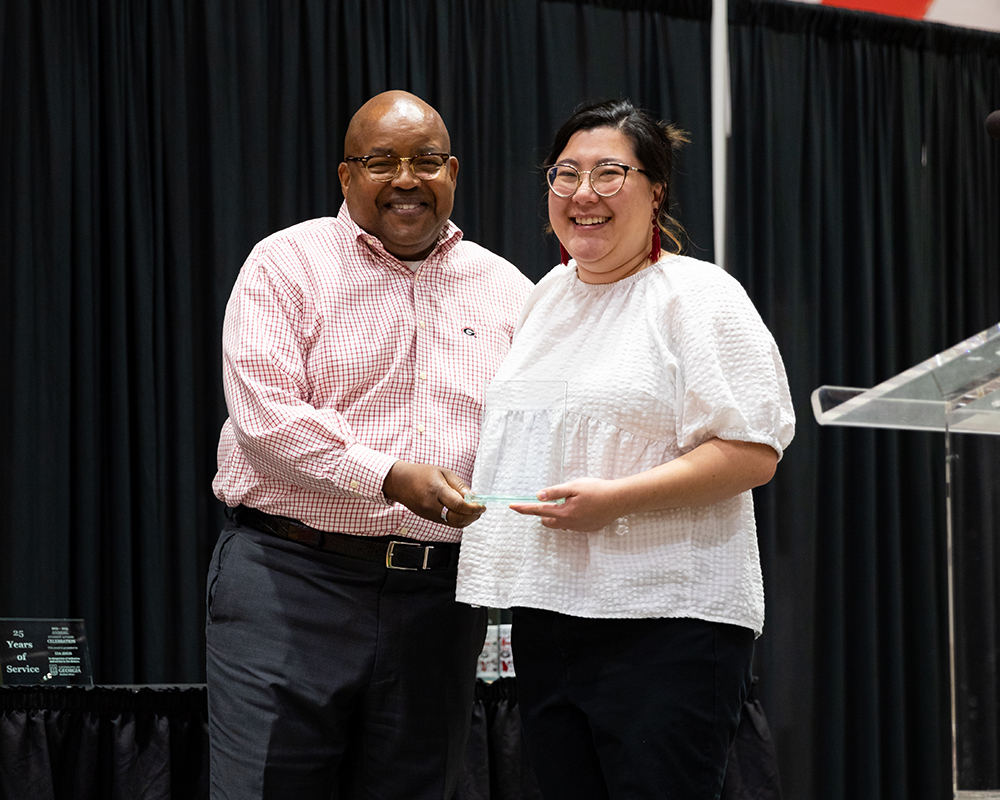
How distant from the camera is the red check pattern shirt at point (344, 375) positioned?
181cm

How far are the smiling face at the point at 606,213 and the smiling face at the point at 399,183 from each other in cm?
50

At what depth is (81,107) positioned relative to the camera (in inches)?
121

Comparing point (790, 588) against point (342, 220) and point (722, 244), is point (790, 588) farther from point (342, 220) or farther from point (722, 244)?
point (342, 220)

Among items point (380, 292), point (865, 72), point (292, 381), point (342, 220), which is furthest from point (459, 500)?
point (865, 72)

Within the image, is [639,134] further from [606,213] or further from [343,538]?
[343,538]

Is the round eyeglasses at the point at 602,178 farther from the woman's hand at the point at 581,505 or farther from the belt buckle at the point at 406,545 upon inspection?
the belt buckle at the point at 406,545

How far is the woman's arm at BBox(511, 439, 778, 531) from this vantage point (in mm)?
1438

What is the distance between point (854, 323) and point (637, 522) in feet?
8.81

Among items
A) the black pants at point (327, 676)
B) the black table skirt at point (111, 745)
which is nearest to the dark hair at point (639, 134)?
the black pants at point (327, 676)

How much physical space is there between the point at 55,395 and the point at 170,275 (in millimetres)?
484

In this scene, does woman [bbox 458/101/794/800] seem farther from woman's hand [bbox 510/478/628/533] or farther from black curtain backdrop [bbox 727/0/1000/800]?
black curtain backdrop [bbox 727/0/1000/800]

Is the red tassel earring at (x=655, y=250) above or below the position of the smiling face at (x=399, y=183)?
below

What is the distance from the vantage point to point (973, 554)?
1.79 m

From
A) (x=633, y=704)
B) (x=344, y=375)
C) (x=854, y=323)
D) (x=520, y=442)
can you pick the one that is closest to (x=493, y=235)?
(x=854, y=323)
